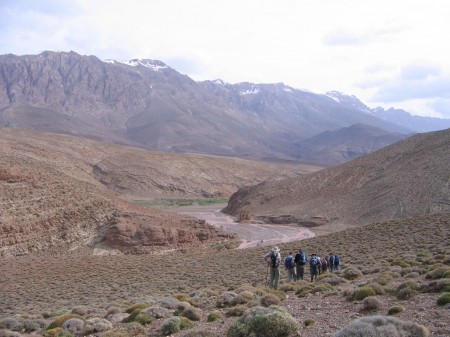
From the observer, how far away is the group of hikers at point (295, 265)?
61.3 feet

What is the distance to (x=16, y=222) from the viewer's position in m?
37.8

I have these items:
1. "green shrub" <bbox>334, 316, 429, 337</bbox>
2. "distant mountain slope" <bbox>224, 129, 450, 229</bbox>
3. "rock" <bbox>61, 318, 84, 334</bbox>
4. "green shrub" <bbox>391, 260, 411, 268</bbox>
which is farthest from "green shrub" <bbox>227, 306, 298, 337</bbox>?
"distant mountain slope" <bbox>224, 129, 450, 229</bbox>

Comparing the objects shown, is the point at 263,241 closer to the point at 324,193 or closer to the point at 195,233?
the point at 195,233

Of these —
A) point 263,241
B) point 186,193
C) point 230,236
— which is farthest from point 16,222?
point 186,193

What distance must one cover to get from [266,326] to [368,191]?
58.3m

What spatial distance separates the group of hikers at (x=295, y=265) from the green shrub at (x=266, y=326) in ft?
26.3

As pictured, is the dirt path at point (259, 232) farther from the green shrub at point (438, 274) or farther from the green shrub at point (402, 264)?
the green shrub at point (438, 274)

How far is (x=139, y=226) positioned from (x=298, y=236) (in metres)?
19.8

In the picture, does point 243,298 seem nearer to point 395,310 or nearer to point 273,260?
point 273,260

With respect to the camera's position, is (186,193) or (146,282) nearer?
(146,282)

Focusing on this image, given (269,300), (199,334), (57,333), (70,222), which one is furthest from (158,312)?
(70,222)

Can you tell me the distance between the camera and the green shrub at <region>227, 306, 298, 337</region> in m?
10.2

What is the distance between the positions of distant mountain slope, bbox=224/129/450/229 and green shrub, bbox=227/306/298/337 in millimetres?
46451

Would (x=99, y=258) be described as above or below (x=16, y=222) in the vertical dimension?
below
